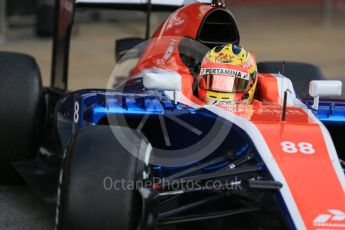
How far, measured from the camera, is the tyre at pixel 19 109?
16.9 ft

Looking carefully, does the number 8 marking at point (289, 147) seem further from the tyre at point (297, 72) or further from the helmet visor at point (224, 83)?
the tyre at point (297, 72)

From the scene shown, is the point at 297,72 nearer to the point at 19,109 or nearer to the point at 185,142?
the point at 185,142

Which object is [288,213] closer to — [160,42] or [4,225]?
[4,225]

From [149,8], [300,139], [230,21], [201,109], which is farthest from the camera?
[149,8]

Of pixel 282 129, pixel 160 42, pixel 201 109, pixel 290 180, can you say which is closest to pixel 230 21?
pixel 160 42

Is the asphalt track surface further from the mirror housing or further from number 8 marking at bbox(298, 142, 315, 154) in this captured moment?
number 8 marking at bbox(298, 142, 315, 154)

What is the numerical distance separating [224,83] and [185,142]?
0.45 m

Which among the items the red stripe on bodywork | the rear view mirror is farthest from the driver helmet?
the red stripe on bodywork

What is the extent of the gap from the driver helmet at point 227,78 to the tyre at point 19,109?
1144 millimetres

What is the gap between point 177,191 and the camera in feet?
11.9

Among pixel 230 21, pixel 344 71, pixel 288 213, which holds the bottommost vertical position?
pixel 344 71

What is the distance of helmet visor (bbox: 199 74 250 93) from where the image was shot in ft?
15.0

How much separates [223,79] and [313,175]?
3.53 ft

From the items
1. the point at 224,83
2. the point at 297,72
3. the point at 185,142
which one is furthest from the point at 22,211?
the point at 297,72
